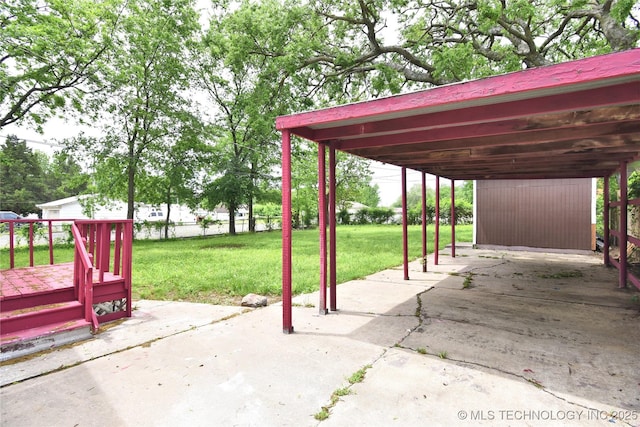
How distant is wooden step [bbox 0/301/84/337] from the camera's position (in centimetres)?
293

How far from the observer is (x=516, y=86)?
216cm

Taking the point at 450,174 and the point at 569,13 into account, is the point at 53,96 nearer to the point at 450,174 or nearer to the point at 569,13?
the point at 450,174

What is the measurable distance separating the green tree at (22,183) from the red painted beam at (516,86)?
3952cm

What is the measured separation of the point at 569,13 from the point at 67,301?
461 inches

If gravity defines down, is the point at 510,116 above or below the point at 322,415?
above

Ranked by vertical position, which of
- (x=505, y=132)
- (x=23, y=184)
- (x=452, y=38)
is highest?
(x=452, y=38)

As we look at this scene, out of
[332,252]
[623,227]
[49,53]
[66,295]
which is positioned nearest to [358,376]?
[332,252]

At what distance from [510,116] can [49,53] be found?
16275mm

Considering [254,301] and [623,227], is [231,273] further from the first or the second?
[623,227]

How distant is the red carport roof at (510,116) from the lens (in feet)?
6.83

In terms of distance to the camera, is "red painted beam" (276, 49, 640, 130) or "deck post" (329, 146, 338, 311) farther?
"deck post" (329, 146, 338, 311)

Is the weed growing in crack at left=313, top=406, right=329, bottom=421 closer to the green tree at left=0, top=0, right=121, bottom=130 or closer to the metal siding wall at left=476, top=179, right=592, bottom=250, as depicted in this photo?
the metal siding wall at left=476, top=179, right=592, bottom=250

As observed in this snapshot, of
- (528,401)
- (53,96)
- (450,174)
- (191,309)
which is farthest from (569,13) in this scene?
(53,96)

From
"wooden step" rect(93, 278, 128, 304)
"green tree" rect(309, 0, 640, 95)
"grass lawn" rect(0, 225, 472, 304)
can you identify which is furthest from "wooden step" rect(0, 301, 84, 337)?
"green tree" rect(309, 0, 640, 95)
